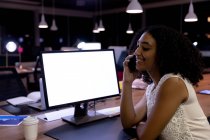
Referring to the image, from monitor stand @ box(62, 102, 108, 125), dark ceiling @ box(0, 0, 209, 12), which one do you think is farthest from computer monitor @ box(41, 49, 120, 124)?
dark ceiling @ box(0, 0, 209, 12)

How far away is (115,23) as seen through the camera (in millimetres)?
9477

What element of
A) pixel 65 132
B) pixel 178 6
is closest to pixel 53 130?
pixel 65 132

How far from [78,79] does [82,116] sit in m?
0.24

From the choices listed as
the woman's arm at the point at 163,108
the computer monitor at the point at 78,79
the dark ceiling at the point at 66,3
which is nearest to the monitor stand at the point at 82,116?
the computer monitor at the point at 78,79

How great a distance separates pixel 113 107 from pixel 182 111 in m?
0.62

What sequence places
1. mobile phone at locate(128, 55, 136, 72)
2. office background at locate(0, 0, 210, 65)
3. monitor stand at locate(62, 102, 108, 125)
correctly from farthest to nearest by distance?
office background at locate(0, 0, 210, 65), mobile phone at locate(128, 55, 136, 72), monitor stand at locate(62, 102, 108, 125)

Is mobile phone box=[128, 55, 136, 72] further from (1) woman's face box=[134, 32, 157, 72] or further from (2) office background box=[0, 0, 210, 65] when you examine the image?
(2) office background box=[0, 0, 210, 65]

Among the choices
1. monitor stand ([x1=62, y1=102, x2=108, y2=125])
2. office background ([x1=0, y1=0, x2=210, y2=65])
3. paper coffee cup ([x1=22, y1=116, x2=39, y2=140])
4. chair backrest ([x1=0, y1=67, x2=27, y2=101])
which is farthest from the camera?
office background ([x1=0, y1=0, x2=210, y2=65])

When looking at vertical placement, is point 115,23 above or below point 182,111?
above

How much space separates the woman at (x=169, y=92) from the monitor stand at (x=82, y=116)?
0.19 metres

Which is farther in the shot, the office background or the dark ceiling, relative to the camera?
the dark ceiling

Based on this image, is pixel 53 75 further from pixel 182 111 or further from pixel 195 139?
pixel 195 139

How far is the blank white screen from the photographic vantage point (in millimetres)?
1342

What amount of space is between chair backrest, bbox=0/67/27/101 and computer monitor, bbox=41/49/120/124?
1157 millimetres
